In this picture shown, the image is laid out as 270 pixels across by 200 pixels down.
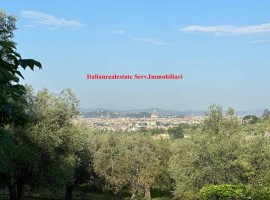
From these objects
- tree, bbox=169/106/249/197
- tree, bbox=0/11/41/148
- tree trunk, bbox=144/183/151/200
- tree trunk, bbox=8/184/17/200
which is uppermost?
tree, bbox=0/11/41/148

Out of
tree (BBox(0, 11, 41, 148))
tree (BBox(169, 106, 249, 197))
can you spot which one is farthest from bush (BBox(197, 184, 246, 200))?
tree (BBox(169, 106, 249, 197))

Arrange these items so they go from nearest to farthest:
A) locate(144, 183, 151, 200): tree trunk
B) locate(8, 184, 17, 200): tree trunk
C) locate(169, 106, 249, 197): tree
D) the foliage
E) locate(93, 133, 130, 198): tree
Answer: the foliage, locate(169, 106, 249, 197): tree, locate(8, 184, 17, 200): tree trunk, locate(93, 133, 130, 198): tree, locate(144, 183, 151, 200): tree trunk

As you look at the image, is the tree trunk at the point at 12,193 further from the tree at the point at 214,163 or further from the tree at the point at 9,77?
the tree at the point at 9,77

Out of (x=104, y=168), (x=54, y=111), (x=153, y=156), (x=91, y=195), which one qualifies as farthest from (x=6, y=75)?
(x=91, y=195)

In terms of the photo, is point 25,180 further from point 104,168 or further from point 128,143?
point 128,143

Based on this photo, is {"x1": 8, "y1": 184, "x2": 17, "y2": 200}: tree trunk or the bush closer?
the bush

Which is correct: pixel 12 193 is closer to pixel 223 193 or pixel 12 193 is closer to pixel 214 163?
pixel 214 163

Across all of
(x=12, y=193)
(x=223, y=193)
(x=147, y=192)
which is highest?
(x=223, y=193)

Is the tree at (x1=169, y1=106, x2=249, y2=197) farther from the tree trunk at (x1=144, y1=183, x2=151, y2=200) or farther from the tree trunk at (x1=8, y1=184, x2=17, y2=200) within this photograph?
the tree trunk at (x1=144, y1=183, x2=151, y2=200)

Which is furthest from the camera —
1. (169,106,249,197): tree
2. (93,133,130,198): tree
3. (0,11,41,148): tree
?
(93,133,130,198): tree

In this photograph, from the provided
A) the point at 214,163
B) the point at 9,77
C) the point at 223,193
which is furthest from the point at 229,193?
the point at 214,163

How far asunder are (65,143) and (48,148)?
1.75 meters

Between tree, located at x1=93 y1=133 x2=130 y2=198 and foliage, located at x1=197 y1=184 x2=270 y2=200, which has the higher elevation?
foliage, located at x1=197 y1=184 x2=270 y2=200

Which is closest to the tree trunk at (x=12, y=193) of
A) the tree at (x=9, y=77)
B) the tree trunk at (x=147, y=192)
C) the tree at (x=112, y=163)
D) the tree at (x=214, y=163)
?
the tree at (x=112, y=163)
